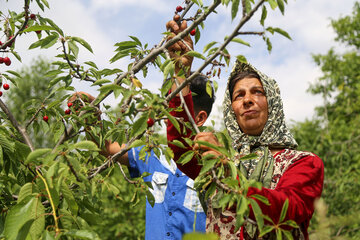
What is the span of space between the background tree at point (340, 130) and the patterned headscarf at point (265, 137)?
3.41 m

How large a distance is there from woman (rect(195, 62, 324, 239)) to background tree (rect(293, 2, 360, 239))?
3440 mm

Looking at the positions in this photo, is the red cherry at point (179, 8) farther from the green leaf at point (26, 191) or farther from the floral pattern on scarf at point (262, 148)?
the green leaf at point (26, 191)

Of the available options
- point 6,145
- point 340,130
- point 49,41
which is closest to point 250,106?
point 49,41

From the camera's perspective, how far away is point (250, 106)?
180 cm

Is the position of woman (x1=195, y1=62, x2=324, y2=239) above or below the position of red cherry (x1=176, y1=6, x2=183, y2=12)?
below

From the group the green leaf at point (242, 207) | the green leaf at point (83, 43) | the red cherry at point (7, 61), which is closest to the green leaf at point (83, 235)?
the green leaf at point (242, 207)

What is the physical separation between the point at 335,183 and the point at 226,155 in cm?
819

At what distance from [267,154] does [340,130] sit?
9.71 m

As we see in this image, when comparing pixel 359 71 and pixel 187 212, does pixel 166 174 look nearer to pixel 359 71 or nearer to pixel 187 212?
pixel 187 212

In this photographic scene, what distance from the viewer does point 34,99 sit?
5.87 feet

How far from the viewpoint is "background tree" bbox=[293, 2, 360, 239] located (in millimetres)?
8312

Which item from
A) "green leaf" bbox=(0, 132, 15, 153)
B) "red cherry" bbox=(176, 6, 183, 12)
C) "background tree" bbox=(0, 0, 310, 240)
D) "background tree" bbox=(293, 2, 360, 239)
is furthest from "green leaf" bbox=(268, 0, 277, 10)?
"background tree" bbox=(293, 2, 360, 239)

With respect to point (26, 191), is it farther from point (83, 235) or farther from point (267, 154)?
point (267, 154)

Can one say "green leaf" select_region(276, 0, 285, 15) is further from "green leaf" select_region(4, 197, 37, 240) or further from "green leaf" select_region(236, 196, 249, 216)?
"green leaf" select_region(4, 197, 37, 240)
